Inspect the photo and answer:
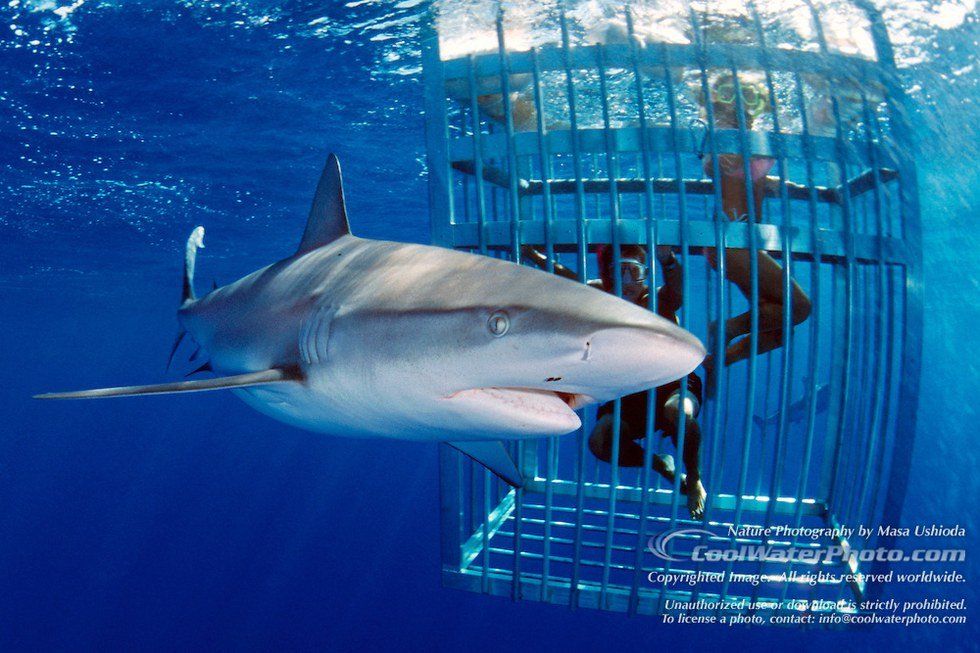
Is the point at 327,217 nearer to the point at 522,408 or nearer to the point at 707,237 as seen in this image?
the point at 522,408

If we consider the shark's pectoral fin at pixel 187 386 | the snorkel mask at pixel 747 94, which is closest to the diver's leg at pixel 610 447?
the shark's pectoral fin at pixel 187 386

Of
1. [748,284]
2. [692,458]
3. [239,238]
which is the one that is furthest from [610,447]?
[239,238]

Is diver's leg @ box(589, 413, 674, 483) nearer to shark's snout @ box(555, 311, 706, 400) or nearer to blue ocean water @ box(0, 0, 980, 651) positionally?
shark's snout @ box(555, 311, 706, 400)

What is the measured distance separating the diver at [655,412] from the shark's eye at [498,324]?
2100 mm

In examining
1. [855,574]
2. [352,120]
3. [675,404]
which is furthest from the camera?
[352,120]

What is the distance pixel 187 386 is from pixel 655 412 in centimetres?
271

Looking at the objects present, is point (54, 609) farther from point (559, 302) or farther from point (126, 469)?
point (126, 469)

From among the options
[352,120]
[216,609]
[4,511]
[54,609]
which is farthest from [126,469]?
[352,120]

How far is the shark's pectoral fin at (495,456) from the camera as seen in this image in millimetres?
2637

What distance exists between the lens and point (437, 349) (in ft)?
5.50

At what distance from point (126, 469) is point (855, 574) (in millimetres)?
64437

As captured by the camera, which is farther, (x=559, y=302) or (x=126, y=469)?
(x=126, y=469)

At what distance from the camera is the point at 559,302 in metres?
1.48

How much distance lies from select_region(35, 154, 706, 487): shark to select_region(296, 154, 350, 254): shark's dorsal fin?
0.12 meters
